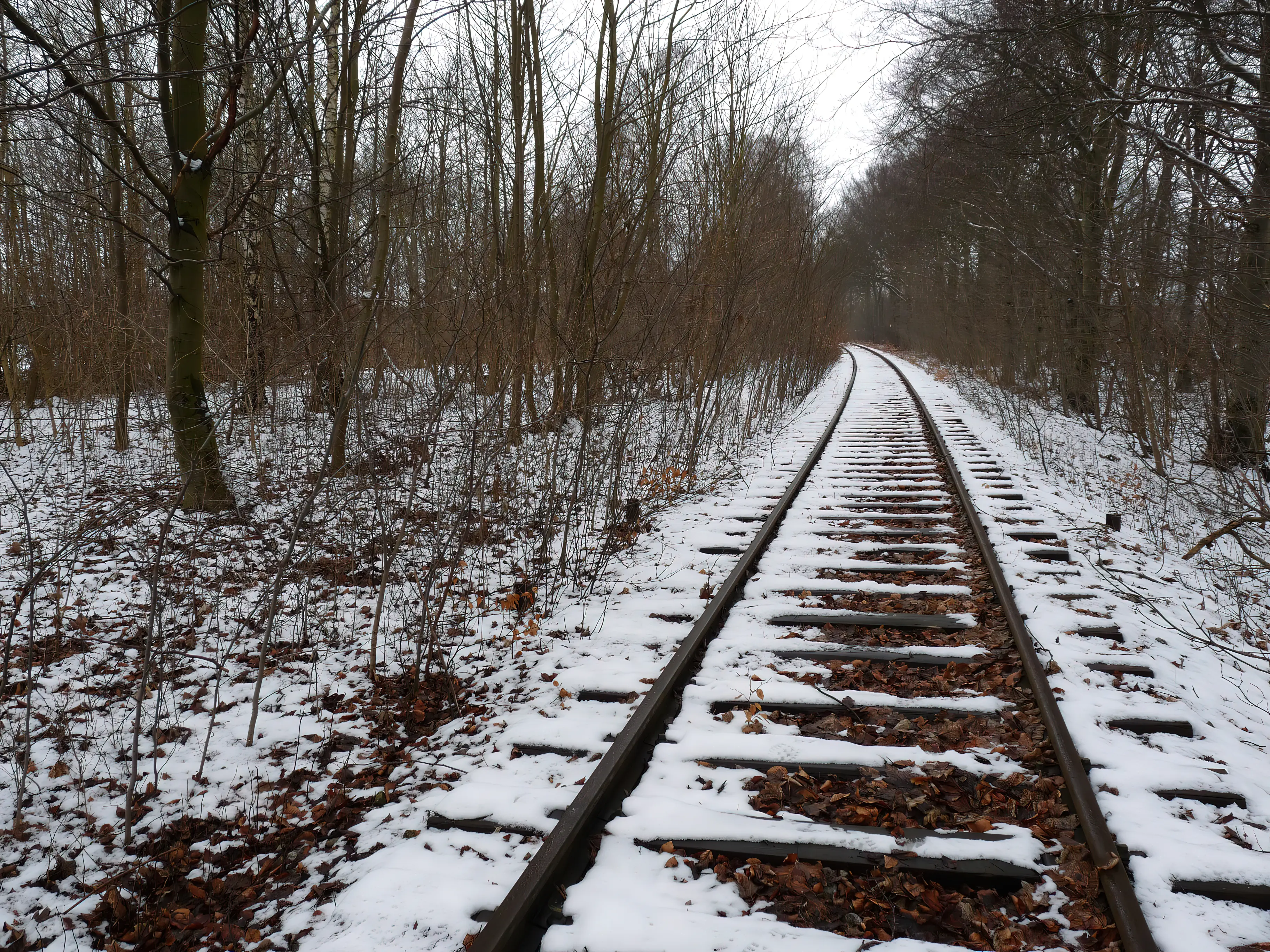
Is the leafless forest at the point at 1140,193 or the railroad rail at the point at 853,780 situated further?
the leafless forest at the point at 1140,193

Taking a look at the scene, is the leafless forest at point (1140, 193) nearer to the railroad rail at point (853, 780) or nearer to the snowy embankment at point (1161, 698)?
the snowy embankment at point (1161, 698)

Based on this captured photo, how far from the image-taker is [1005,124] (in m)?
8.42

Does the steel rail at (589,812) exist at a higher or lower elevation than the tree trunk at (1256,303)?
lower

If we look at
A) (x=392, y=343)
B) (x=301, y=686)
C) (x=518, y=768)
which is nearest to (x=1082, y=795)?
(x=518, y=768)

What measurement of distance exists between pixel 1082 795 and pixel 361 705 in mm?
3393

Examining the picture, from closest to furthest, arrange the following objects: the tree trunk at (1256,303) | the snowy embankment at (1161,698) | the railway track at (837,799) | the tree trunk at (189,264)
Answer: the railway track at (837,799) < the snowy embankment at (1161,698) < the tree trunk at (189,264) < the tree trunk at (1256,303)

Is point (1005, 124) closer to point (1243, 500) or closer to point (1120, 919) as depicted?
point (1243, 500)

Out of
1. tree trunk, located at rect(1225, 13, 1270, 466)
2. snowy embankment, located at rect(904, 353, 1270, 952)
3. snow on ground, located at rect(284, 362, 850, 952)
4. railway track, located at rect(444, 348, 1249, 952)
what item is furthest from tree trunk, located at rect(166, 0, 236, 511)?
tree trunk, located at rect(1225, 13, 1270, 466)

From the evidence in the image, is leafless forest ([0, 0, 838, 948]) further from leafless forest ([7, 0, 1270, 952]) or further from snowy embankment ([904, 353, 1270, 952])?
snowy embankment ([904, 353, 1270, 952])

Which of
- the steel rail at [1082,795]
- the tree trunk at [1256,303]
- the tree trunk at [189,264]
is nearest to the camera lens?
the steel rail at [1082,795]

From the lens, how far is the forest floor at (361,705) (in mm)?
2506

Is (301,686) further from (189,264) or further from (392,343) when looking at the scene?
(392,343)

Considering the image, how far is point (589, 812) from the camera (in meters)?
2.61

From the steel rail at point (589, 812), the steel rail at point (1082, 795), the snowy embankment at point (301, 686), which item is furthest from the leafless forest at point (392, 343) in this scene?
the steel rail at point (1082, 795)
